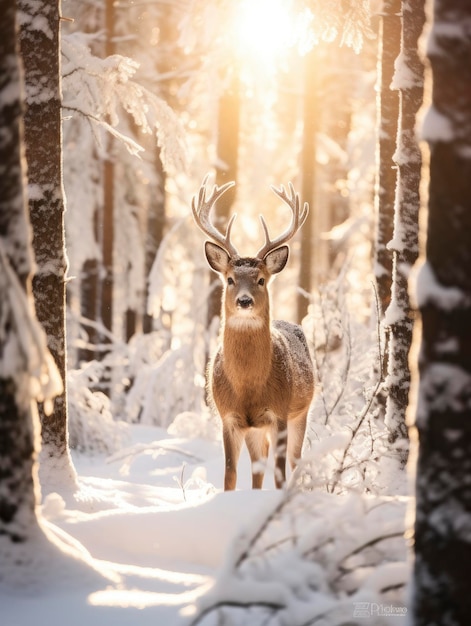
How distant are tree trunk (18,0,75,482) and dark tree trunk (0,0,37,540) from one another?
2455 millimetres

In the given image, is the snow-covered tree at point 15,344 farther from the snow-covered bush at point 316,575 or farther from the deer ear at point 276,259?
the deer ear at point 276,259

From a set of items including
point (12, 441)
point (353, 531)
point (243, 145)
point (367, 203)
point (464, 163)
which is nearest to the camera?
point (464, 163)

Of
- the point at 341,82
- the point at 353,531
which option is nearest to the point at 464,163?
the point at 353,531

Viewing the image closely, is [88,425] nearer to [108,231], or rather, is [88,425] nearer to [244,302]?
[244,302]

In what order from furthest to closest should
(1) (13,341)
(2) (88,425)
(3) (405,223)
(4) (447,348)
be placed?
1. (2) (88,425)
2. (3) (405,223)
3. (1) (13,341)
4. (4) (447,348)

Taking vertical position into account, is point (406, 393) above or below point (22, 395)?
below

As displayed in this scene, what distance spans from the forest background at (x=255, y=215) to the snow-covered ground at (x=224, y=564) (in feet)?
0.62

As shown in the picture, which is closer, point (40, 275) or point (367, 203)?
point (40, 275)

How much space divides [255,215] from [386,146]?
50.6ft

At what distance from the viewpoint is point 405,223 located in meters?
6.67

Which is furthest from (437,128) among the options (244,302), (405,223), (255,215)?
(255,215)

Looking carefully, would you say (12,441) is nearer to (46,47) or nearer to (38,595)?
(38,595)

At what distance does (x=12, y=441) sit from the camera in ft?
12.7

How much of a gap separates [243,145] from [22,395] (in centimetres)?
1939
